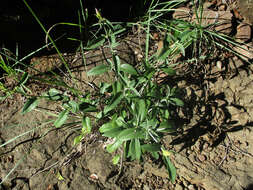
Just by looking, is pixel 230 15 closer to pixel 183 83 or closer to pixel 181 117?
pixel 183 83

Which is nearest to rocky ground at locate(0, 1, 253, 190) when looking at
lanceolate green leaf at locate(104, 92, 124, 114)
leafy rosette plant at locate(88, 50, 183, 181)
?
leafy rosette plant at locate(88, 50, 183, 181)

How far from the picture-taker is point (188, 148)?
1.41 meters

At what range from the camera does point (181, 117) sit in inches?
56.5

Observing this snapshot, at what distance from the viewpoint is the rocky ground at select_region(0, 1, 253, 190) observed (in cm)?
135

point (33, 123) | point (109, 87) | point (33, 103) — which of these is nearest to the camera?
point (33, 103)

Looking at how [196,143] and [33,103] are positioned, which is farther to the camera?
[196,143]

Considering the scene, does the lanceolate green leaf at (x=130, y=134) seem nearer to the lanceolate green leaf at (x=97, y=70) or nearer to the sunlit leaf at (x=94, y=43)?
the lanceolate green leaf at (x=97, y=70)

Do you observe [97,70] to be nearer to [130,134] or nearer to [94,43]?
[94,43]

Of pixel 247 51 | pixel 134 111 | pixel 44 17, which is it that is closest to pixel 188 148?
pixel 134 111

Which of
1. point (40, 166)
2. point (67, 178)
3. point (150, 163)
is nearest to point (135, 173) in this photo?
point (150, 163)

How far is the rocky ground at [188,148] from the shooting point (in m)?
1.35

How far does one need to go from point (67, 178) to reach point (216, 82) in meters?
1.22

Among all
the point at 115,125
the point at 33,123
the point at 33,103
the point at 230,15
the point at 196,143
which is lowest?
the point at 196,143

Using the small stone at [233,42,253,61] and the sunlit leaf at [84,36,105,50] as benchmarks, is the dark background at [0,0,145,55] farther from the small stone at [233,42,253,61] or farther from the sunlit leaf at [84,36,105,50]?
the small stone at [233,42,253,61]
